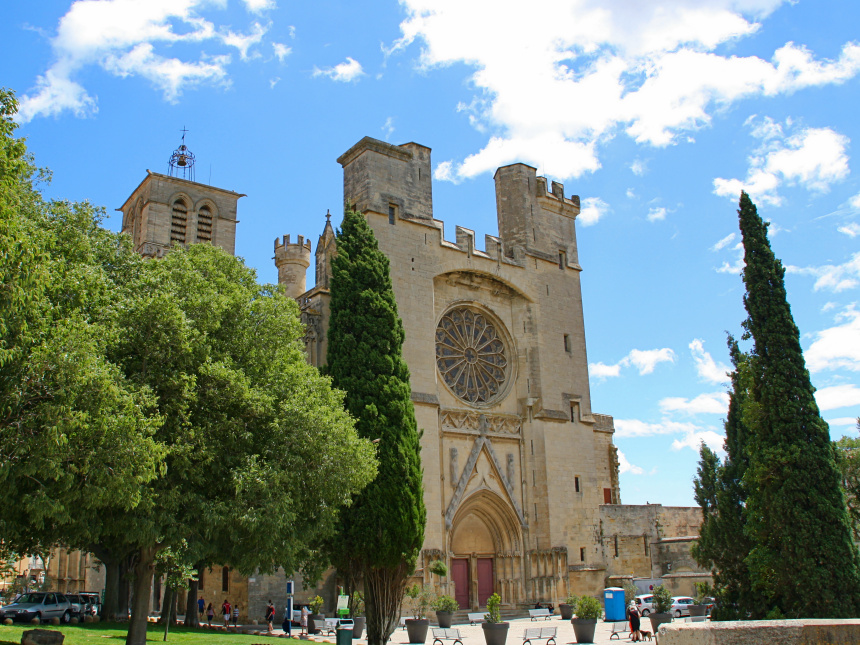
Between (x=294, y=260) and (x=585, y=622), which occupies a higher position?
(x=294, y=260)

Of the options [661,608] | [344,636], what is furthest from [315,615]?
[661,608]

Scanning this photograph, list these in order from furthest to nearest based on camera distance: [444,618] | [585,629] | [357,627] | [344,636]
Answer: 1. [444,618]
2. [357,627]
3. [585,629]
4. [344,636]

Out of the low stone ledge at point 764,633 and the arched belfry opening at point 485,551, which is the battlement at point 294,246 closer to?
the arched belfry opening at point 485,551

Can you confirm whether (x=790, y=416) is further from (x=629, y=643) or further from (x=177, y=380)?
(x=177, y=380)

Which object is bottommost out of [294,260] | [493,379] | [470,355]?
[493,379]

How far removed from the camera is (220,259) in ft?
50.8

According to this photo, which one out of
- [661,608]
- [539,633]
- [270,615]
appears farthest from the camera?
[270,615]

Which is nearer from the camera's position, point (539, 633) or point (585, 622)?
point (539, 633)

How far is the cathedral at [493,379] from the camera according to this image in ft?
78.7

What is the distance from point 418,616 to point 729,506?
365 inches

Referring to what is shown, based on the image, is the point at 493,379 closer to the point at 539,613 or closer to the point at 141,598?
the point at 539,613

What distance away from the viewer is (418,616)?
1867 cm

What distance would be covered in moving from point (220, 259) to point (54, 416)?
7.15m

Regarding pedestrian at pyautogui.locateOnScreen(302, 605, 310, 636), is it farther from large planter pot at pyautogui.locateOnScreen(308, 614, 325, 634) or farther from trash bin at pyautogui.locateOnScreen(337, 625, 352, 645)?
trash bin at pyautogui.locateOnScreen(337, 625, 352, 645)
